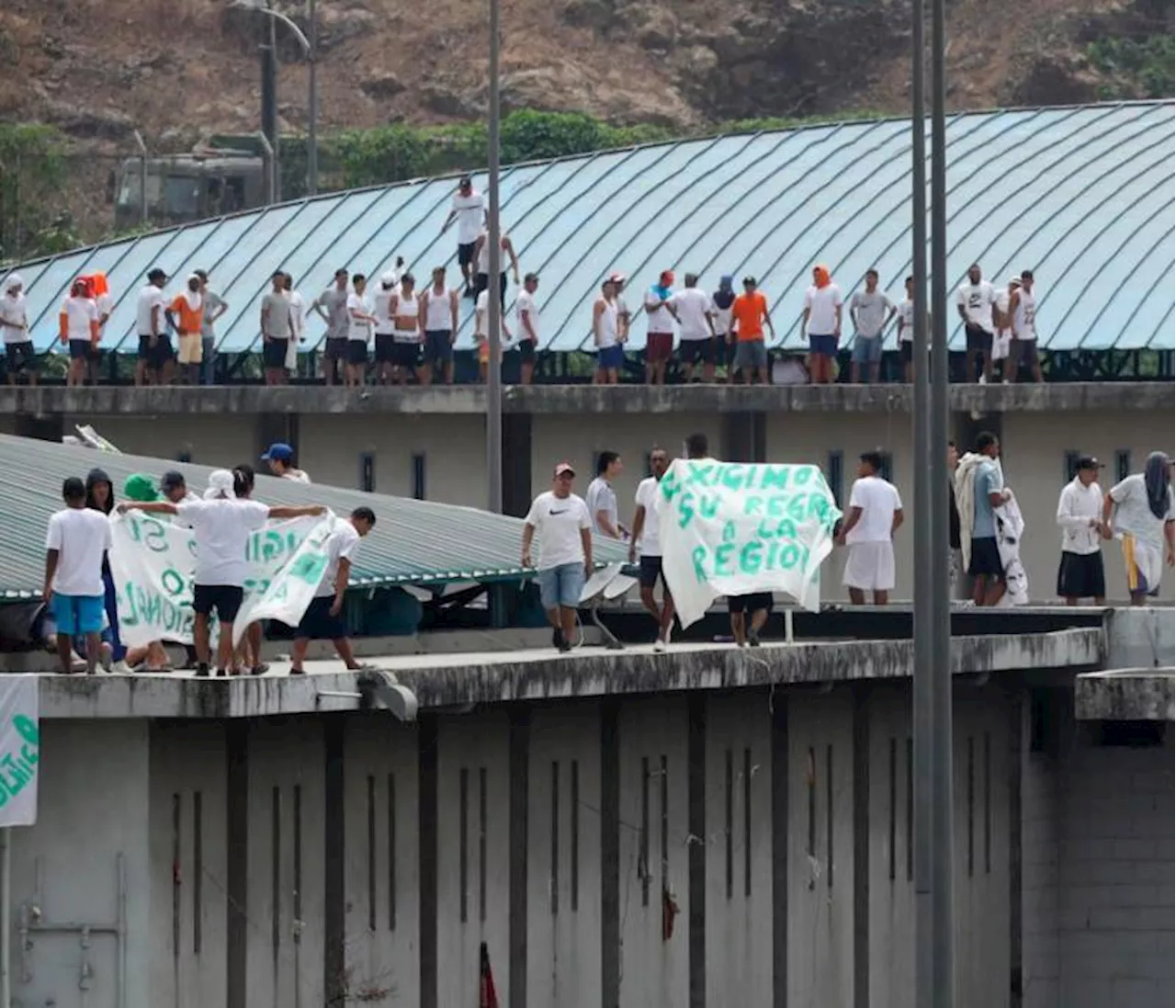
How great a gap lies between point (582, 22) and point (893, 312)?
75247mm

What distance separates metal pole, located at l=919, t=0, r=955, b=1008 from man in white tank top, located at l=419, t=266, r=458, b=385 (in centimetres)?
1682

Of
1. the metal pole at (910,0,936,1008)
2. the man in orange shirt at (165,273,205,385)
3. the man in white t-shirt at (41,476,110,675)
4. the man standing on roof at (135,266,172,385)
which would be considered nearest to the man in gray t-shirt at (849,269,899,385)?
the man in orange shirt at (165,273,205,385)

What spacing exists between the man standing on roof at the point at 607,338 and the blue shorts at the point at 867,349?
100 inches

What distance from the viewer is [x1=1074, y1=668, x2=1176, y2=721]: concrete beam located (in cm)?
3070

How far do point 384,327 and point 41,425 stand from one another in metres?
4.67

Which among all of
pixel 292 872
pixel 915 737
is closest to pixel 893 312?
pixel 915 737

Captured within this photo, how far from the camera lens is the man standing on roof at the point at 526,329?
44.4m

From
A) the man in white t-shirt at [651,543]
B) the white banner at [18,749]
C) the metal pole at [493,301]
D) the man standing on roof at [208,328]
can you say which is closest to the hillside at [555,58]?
the man standing on roof at [208,328]

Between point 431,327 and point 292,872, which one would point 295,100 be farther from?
point 292,872

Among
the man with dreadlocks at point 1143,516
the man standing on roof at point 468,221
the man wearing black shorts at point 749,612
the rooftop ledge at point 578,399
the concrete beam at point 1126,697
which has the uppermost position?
the man standing on roof at point 468,221

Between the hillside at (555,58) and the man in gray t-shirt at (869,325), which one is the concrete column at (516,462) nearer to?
the man in gray t-shirt at (869,325)

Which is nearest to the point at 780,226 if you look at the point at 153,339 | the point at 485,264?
the point at 485,264

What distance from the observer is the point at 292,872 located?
79.2ft

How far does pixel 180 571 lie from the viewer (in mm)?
24609
